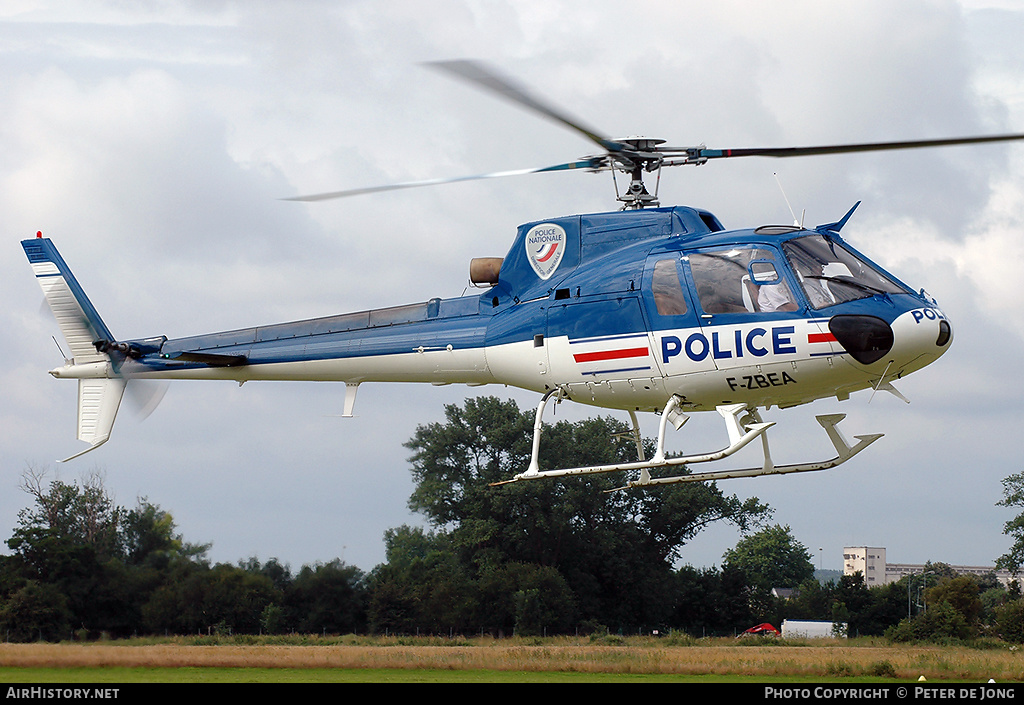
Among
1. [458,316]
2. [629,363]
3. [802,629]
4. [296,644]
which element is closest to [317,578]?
[296,644]

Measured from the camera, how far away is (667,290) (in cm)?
1364

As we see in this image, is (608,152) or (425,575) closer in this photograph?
(608,152)

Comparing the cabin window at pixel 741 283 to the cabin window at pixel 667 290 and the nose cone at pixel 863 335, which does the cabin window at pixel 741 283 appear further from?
the nose cone at pixel 863 335

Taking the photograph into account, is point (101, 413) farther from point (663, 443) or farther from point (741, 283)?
point (741, 283)

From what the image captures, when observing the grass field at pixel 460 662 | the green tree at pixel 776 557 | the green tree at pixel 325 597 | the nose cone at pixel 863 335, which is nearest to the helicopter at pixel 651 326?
the nose cone at pixel 863 335

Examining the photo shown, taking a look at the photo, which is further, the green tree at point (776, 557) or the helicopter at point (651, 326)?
the green tree at point (776, 557)

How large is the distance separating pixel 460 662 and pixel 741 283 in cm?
1638

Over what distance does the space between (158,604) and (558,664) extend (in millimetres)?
10065

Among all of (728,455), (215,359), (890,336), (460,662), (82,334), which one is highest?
(82,334)

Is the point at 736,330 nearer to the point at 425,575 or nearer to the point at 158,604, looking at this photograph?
the point at 158,604

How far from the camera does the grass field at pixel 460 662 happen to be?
17938 mm

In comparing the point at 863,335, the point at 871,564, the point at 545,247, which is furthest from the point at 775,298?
the point at 871,564

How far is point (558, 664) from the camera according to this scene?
27.2 m

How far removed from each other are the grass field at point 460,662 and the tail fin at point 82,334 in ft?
12.4
